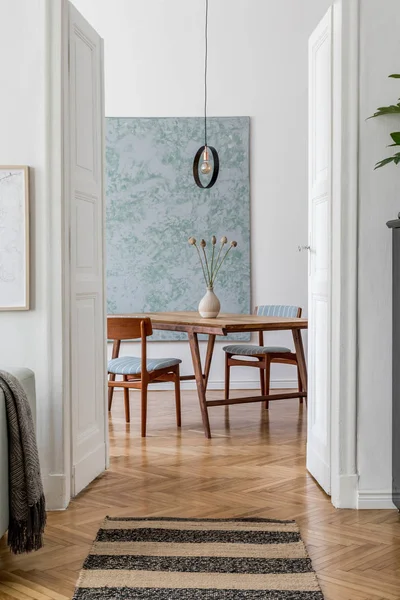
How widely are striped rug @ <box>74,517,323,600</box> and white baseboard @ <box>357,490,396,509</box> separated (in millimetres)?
453

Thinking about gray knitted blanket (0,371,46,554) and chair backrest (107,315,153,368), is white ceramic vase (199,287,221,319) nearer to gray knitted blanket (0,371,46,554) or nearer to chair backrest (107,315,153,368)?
chair backrest (107,315,153,368)

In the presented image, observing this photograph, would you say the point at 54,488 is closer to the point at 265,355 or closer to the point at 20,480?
the point at 20,480

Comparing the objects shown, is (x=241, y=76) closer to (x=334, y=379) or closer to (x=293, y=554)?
(x=334, y=379)

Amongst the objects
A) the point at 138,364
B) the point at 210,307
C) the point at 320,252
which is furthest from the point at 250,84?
the point at 320,252

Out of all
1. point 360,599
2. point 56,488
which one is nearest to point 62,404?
point 56,488

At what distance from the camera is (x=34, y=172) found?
3.85 m

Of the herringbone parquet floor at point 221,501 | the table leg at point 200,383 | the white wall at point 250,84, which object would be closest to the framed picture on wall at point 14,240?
the herringbone parquet floor at point 221,501

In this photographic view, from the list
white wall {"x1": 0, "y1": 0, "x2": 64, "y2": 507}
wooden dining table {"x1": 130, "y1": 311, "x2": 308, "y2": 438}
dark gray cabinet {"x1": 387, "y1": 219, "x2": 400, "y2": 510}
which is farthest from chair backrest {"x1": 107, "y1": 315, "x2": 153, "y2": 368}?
dark gray cabinet {"x1": 387, "y1": 219, "x2": 400, "y2": 510}

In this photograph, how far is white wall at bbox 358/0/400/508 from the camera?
148 inches

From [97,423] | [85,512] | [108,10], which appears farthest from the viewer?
[108,10]

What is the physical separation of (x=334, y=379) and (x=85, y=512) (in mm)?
1378

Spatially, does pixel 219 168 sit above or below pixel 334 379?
above

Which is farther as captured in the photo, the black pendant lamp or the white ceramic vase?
the black pendant lamp

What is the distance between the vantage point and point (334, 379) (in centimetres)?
388
